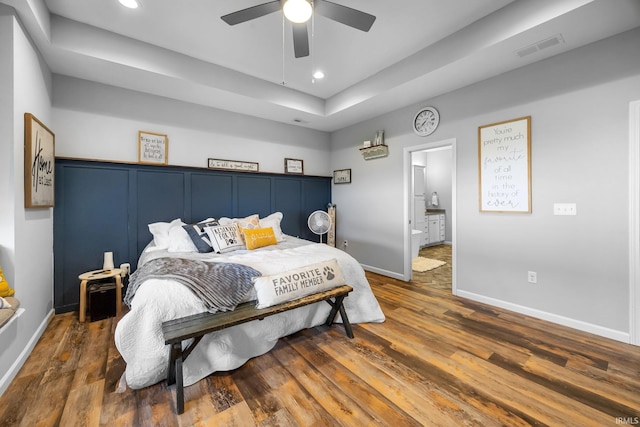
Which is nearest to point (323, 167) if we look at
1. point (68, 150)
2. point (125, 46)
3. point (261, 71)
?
point (261, 71)

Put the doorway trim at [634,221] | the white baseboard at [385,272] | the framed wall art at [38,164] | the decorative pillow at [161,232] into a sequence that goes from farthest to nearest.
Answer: the white baseboard at [385,272], the decorative pillow at [161,232], the doorway trim at [634,221], the framed wall art at [38,164]

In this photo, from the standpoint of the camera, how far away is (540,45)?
233 cm

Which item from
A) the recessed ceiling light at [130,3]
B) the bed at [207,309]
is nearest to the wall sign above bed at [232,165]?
the bed at [207,309]

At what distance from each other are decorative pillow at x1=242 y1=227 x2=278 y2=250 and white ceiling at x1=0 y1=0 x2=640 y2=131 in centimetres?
177

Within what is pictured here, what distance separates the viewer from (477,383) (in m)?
1.74

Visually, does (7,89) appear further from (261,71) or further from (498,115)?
(498,115)

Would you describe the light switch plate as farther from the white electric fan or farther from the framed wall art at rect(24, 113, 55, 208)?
the framed wall art at rect(24, 113, 55, 208)

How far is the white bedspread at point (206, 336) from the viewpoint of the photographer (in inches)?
64.0

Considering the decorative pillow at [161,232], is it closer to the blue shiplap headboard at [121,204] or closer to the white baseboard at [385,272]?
the blue shiplap headboard at [121,204]

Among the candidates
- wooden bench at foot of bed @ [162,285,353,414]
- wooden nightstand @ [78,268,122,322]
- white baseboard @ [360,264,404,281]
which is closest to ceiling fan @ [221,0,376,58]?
wooden bench at foot of bed @ [162,285,353,414]

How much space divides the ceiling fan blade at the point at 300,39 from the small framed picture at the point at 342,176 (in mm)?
2638

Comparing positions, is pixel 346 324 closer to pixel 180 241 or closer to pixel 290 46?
pixel 180 241

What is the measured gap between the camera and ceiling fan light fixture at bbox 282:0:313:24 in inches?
70.7

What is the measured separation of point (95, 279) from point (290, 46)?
316cm
